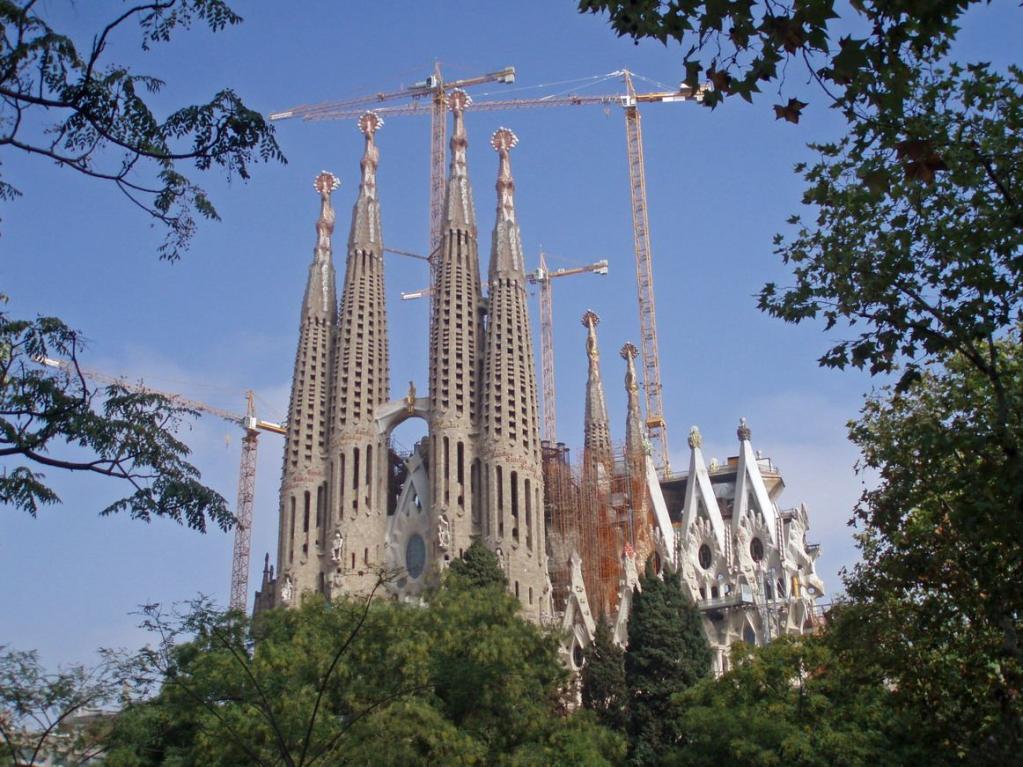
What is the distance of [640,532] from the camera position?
68688mm

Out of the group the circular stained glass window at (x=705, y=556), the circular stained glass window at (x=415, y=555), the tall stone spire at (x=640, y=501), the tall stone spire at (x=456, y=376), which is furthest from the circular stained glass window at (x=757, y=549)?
the circular stained glass window at (x=415, y=555)

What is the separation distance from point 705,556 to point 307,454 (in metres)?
22.5

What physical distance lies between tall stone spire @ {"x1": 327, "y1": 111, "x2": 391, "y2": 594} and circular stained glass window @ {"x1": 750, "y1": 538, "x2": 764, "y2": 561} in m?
20.1

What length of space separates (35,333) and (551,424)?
71.0 meters

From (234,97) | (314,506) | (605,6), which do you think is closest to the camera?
(605,6)

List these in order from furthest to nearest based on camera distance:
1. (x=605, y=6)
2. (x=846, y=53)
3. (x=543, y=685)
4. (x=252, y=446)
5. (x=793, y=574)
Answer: (x=252, y=446), (x=793, y=574), (x=543, y=685), (x=605, y=6), (x=846, y=53)

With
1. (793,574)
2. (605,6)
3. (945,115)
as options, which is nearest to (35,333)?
(605,6)

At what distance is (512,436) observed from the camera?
59.4 meters

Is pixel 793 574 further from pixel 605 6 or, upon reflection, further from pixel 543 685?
pixel 605 6

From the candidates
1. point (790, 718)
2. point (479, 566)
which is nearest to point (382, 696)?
point (790, 718)

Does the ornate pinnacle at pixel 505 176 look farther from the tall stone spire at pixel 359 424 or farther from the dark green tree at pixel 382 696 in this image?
the dark green tree at pixel 382 696

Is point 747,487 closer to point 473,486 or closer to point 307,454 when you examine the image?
point 473,486

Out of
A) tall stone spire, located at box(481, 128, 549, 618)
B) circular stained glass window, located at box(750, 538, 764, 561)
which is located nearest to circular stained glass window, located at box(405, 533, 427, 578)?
tall stone spire, located at box(481, 128, 549, 618)

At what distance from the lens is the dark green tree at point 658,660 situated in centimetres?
4122
